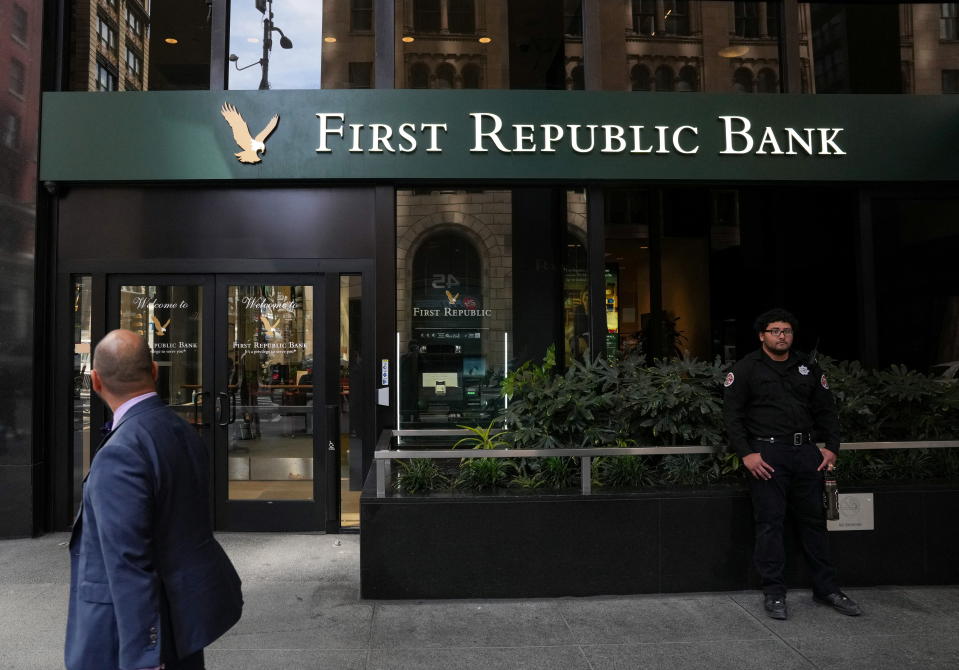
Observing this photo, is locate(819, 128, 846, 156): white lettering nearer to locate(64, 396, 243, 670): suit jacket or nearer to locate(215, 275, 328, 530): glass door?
locate(215, 275, 328, 530): glass door

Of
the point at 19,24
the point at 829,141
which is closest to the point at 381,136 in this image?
the point at 19,24

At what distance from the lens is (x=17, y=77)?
21.6 feet

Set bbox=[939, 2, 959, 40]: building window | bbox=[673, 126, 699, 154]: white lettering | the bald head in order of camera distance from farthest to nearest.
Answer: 1. bbox=[939, 2, 959, 40]: building window
2. bbox=[673, 126, 699, 154]: white lettering
3. the bald head

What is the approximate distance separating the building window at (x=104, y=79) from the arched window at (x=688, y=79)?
579 cm

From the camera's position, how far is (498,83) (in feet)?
23.7

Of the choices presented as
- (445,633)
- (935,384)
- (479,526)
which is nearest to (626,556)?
(479,526)

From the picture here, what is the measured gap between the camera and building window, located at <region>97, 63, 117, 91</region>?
6.99 meters

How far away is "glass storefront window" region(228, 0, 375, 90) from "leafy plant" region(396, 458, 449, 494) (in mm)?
4031

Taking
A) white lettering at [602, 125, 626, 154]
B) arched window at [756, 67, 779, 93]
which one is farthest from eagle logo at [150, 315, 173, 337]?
arched window at [756, 67, 779, 93]

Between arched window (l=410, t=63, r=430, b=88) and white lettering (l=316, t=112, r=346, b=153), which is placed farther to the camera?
arched window (l=410, t=63, r=430, b=88)

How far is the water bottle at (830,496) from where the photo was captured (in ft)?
15.3

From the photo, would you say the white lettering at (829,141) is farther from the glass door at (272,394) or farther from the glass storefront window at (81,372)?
the glass storefront window at (81,372)

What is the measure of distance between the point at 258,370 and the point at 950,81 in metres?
8.00

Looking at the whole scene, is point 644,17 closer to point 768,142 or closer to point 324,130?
point 768,142
